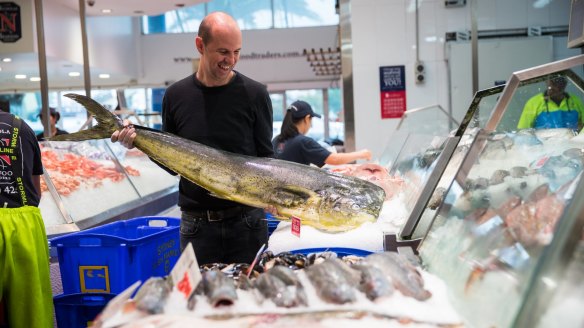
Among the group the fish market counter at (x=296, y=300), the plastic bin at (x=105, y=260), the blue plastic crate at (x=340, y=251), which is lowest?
the plastic bin at (x=105, y=260)

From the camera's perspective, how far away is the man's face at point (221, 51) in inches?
105

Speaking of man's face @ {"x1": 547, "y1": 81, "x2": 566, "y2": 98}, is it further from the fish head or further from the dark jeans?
the dark jeans

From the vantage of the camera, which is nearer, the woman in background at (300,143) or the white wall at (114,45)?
the woman in background at (300,143)

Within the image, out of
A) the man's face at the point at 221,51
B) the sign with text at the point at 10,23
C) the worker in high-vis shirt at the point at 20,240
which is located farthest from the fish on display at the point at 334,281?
the sign with text at the point at 10,23

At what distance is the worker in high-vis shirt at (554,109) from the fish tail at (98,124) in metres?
1.67

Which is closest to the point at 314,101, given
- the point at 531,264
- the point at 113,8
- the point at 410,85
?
the point at 113,8

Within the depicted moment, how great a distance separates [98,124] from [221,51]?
0.61m

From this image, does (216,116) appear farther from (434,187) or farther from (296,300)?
(296,300)

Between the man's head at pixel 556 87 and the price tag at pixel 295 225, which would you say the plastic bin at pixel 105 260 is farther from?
the man's head at pixel 556 87

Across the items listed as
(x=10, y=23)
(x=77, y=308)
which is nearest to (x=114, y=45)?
(x=10, y=23)

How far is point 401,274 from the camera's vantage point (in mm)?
1604

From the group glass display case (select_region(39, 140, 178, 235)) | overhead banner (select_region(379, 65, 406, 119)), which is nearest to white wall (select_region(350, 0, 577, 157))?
overhead banner (select_region(379, 65, 406, 119))

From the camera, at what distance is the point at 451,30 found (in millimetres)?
7297

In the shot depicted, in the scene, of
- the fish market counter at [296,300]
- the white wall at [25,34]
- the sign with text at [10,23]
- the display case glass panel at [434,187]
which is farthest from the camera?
the sign with text at [10,23]
